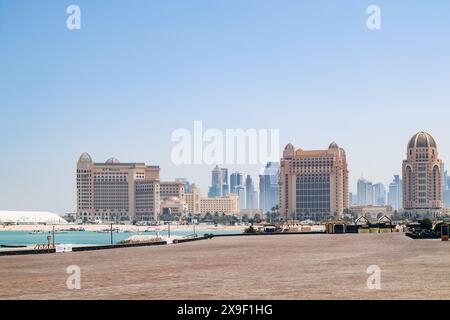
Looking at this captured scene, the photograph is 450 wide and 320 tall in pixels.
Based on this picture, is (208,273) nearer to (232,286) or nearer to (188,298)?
(232,286)

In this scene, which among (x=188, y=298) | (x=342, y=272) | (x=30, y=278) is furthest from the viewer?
(x=342, y=272)

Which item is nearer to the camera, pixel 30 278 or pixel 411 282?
pixel 411 282

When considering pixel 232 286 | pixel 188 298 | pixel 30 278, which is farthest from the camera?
pixel 30 278

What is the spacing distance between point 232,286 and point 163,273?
343 inches

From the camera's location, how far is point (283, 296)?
2769 centimetres

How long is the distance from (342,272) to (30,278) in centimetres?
1619
